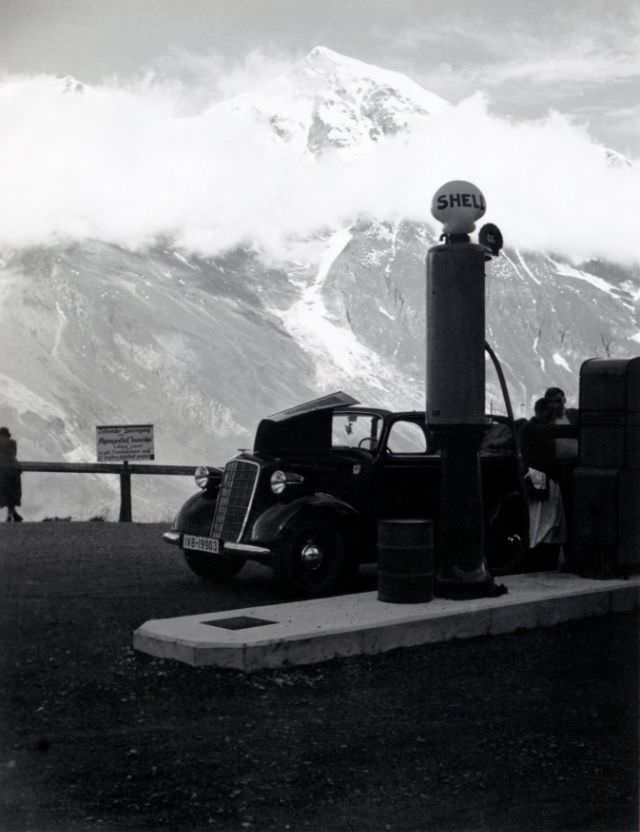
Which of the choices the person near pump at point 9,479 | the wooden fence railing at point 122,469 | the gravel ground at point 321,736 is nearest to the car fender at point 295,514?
the gravel ground at point 321,736

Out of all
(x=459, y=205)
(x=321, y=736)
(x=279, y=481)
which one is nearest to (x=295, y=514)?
(x=279, y=481)

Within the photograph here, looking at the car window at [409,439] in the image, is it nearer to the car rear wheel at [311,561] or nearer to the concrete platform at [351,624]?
the car rear wheel at [311,561]

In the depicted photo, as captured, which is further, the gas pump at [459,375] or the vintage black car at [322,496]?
the vintage black car at [322,496]

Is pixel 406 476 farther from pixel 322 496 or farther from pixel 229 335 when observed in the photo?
pixel 229 335

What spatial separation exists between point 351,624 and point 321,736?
173 centimetres

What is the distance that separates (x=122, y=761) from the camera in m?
4.38

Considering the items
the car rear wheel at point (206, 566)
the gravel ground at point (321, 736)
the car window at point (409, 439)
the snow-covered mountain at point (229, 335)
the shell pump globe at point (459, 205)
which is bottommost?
the gravel ground at point (321, 736)

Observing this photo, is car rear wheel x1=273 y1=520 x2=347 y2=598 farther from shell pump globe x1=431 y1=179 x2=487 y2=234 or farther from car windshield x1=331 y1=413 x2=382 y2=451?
shell pump globe x1=431 y1=179 x2=487 y2=234

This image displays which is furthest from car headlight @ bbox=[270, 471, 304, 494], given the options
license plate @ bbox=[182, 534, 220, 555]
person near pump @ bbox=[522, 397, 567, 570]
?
person near pump @ bbox=[522, 397, 567, 570]

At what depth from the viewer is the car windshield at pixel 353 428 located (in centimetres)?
945

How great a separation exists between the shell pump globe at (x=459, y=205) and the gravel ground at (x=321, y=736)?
9.01 feet

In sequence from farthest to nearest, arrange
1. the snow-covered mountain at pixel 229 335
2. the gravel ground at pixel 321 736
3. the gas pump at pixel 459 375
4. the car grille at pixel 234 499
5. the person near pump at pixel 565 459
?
the snow-covered mountain at pixel 229 335 → the person near pump at pixel 565 459 → the car grille at pixel 234 499 → the gas pump at pixel 459 375 → the gravel ground at pixel 321 736

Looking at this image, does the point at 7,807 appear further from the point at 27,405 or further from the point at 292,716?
the point at 27,405

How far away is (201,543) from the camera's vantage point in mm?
9016
